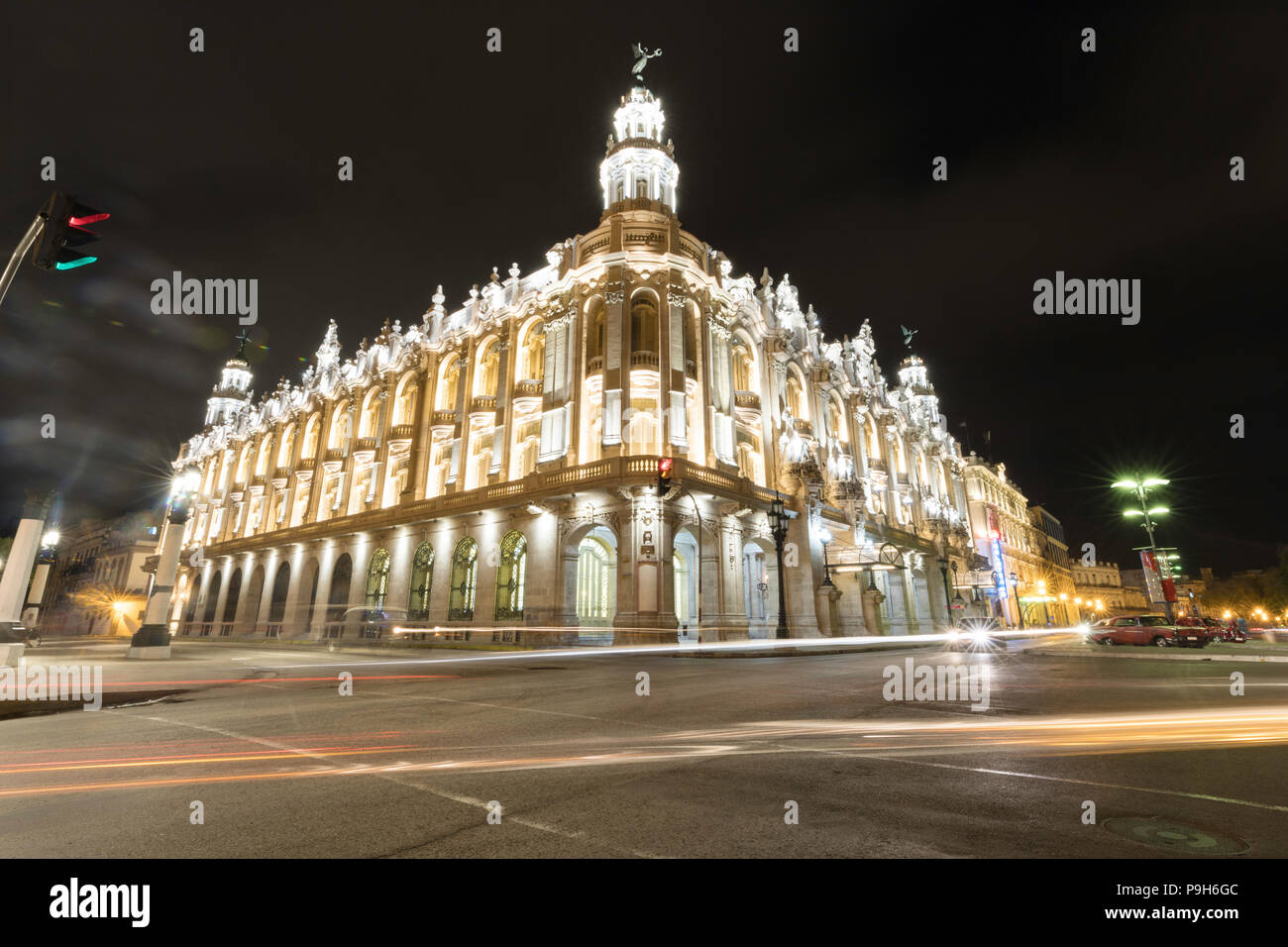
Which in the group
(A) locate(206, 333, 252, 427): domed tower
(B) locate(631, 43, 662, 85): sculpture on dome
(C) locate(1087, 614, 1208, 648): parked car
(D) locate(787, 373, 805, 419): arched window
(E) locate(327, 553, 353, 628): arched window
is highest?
(B) locate(631, 43, 662, 85): sculpture on dome

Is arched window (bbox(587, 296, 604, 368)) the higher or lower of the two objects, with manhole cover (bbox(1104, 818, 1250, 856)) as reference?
higher

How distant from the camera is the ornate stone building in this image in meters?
25.9

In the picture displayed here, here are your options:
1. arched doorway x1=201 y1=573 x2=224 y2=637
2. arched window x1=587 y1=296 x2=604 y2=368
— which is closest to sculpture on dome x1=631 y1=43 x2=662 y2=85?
arched window x1=587 y1=296 x2=604 y2=368

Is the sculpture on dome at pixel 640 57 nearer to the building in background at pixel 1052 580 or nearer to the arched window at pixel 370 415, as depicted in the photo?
the arched window at pixel 370 415

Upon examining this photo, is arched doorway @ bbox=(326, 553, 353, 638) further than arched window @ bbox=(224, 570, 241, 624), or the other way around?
arched window @ bbox=(224, 570, 241, 624)

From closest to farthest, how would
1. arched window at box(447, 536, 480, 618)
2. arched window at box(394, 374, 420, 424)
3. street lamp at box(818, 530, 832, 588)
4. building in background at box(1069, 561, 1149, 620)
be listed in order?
arched window at box(447, 536, 480, 618) < street lamp at box(818, 530, 832, 588) < arched window at box(394, 374, 420, 424) < building in background at box(1069, 561, 1149, 620)

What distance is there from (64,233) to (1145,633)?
32.0m

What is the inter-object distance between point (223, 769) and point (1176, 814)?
6.51m

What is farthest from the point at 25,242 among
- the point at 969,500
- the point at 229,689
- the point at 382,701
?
the point at 969,500

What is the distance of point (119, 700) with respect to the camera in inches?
355

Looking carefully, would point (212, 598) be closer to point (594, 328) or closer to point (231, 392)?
point (231, 392)

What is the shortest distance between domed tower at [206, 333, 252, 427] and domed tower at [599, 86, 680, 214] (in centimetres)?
5549

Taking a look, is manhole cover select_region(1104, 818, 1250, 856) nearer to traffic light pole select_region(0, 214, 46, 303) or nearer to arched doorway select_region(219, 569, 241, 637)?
traffic light pole select_region(0, 214, 46, 303)
